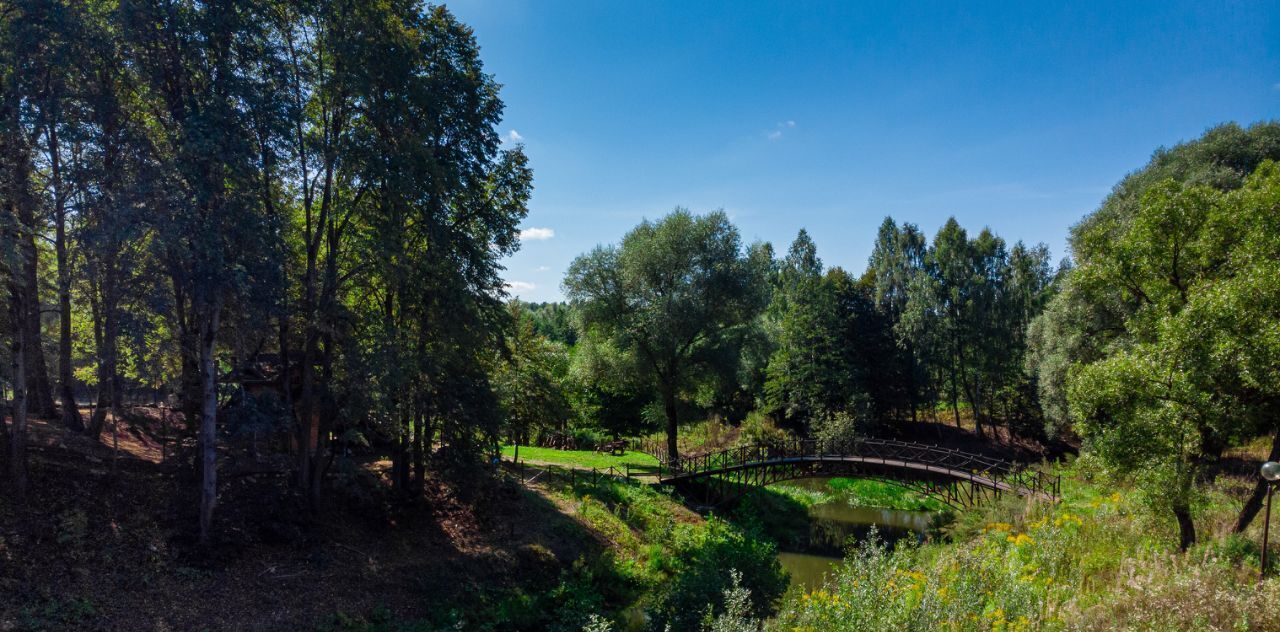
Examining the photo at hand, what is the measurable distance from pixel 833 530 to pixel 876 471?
11.8 feet

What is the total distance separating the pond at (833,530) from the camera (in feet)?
61.7

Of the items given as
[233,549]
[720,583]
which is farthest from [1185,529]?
[233,549]

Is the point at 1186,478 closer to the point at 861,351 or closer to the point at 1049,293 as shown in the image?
the point at 861,351

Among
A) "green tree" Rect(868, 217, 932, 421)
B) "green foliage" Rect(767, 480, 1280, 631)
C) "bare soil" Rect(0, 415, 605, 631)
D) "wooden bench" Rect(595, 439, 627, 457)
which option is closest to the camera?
"green foliage" Rect(767, 480, 1280, 631)

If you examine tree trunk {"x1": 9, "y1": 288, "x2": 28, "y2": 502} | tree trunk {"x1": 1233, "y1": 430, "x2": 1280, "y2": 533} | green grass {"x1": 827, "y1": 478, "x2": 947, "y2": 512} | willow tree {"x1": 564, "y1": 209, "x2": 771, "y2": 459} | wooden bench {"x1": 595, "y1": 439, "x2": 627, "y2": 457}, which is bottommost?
green grass {"x1": 827, "y1": 478, "x2": 947, "y2": 512}

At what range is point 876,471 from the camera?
21469 mm

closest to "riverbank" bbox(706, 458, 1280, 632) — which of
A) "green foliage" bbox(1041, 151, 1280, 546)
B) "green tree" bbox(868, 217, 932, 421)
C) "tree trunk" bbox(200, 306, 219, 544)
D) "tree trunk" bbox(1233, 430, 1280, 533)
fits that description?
"tree trunk" bbox(1233, 430, 1280, 533)

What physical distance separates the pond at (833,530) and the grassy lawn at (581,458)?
24.9ft

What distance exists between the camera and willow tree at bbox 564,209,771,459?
2659cm

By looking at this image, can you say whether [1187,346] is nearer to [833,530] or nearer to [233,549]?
[833,530]

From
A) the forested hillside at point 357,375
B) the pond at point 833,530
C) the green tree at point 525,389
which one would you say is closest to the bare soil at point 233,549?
the forested hillside at point 357,375

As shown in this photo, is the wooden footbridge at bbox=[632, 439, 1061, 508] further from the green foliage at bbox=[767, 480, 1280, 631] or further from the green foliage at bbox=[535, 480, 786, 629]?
the green foliage at bbox=[767, 480, 1280, 631]

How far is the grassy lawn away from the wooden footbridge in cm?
260

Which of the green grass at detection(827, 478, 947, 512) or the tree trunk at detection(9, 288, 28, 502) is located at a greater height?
the tree trunk at detection(9, 288, 28, 502)
